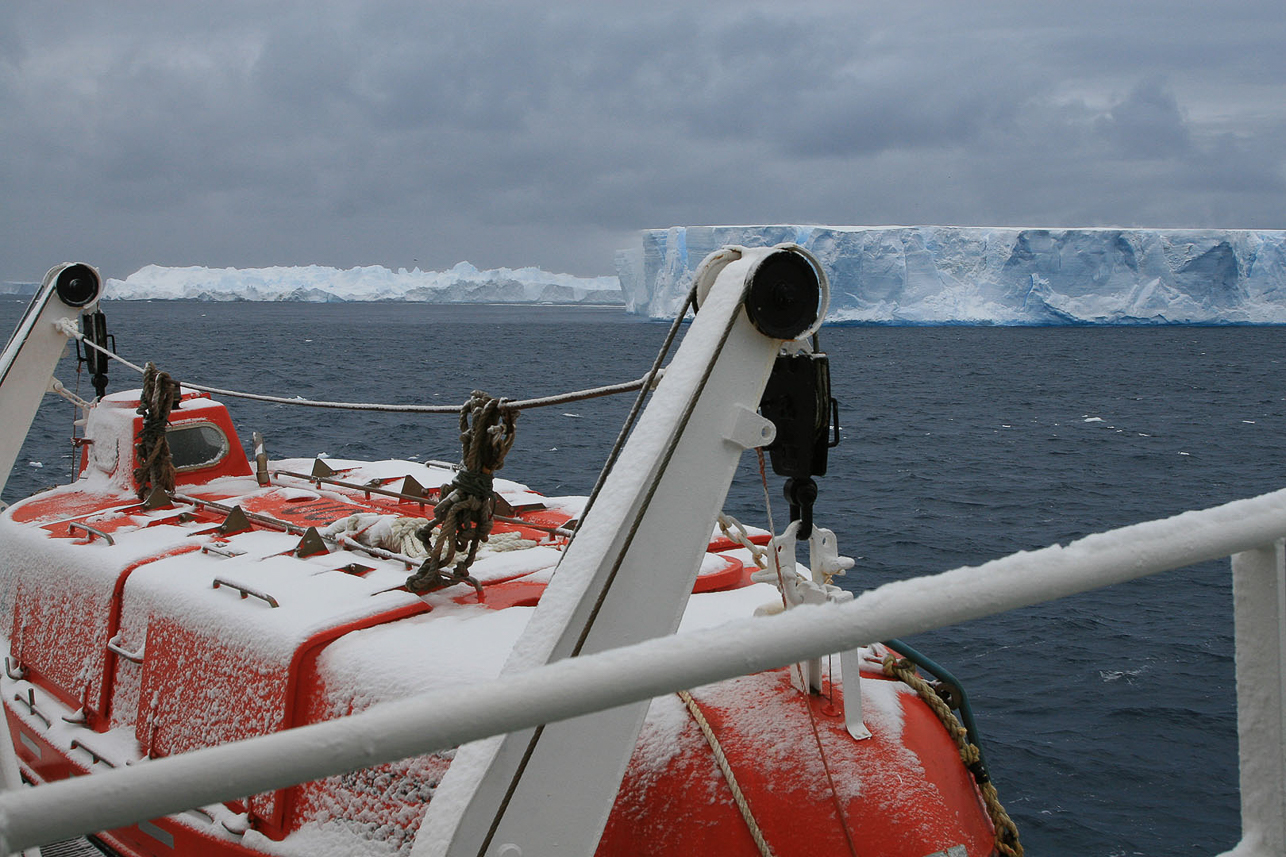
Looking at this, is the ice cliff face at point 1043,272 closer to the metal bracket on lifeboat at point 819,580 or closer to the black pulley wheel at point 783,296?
the metal bracket on lifeboat at point 819,580

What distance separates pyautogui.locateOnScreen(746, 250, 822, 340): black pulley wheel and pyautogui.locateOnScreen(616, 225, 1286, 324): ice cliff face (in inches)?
2223

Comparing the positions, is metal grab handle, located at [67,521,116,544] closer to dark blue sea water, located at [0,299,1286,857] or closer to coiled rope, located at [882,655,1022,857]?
coiled rope, located at [882,655,1022,857]

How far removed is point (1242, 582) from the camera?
4.26 feet

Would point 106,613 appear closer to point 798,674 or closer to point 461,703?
point 798,674

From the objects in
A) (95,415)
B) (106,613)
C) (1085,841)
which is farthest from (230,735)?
(1085,841)

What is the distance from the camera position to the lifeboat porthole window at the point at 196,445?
7797 millimetres

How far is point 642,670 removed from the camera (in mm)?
991

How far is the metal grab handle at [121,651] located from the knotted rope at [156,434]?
6.61 feet

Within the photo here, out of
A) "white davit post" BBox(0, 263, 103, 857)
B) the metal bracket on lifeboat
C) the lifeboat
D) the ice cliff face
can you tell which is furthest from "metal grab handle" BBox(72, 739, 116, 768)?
the ice cliff face

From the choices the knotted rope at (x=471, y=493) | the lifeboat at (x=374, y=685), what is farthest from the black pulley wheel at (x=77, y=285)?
the knotted rope at (x=471, y=493)

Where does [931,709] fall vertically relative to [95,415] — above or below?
below

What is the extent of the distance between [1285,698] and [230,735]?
157 inches

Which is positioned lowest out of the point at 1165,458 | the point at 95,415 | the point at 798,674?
the point at 1165,458

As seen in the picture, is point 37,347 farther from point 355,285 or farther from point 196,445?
point 355,285
